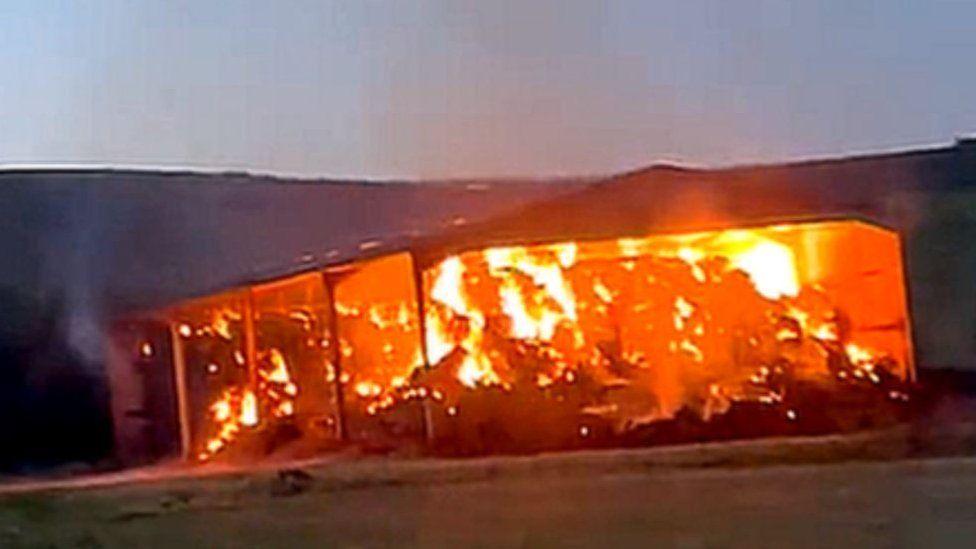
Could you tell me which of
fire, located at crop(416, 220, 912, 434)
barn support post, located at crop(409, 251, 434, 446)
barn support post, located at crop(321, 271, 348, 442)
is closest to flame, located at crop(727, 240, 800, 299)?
fire, located at crop(416, 220, 912, 434)

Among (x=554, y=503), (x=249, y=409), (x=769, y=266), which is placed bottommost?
(x=554, y=503)

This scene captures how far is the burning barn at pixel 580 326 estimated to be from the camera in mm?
1549

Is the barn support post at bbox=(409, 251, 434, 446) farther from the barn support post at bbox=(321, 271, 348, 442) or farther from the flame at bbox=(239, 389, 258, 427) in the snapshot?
the flame at bbox=(239, 389, 258, 427)

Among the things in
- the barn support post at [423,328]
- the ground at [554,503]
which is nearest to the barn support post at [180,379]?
the ground at [554,503]

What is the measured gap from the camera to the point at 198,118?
1.67 meters

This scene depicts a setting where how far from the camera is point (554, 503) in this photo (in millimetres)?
1484

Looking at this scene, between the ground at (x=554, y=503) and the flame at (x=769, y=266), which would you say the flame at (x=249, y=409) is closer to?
the ground at (x=554, y=503)

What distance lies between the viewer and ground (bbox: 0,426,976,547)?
143 cm

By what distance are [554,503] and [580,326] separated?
0.75ft

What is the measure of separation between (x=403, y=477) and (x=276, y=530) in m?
0.14

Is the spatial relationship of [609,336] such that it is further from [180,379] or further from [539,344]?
[180,379]

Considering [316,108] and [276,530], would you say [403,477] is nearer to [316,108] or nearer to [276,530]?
[276,530]

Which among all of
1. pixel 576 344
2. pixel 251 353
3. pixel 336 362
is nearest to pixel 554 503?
pixel 576 344

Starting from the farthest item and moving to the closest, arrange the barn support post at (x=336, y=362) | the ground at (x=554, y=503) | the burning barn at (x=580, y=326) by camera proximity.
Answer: the barn support post at (x=336, y=362) < the burning barn at (x=580, y=326) < the ground at (x=554, y=503)
